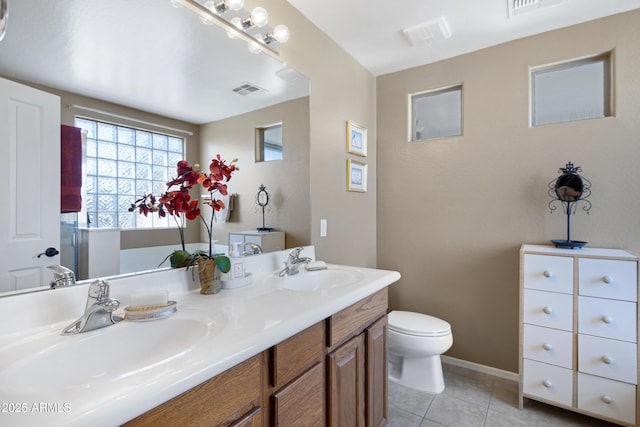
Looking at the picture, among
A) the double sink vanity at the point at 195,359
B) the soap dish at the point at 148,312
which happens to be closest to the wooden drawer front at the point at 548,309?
the double sink vanity at the point at 195,359

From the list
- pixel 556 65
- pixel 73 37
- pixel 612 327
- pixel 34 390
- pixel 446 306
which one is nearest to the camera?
pixel 34 390

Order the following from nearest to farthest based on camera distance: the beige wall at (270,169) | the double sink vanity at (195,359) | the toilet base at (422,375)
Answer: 1. the double sink vanity at (195,359)
2. the beige wall at (270,169)
3. the toilet base at (422,375)

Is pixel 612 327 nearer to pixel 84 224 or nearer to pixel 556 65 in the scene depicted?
pixel 556 65

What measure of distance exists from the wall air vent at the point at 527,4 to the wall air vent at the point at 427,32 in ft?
1.17

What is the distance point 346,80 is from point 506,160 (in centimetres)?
129

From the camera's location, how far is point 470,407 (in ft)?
6.10

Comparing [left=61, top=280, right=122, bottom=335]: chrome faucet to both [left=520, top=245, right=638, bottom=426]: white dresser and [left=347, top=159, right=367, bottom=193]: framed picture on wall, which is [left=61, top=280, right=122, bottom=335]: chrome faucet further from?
[left=520, top=245, right=638, bottom=426]: white dresser

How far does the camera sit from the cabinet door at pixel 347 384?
3.76 ft

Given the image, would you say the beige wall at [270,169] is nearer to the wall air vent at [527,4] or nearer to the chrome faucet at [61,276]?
the chrome faucet at [61,276]

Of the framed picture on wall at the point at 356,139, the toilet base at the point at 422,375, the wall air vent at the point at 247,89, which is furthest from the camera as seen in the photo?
the framed picture on wall at the point at 356,139

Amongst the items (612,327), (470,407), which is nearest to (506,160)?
(612,327)

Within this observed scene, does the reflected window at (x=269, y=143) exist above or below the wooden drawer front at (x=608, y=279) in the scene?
above

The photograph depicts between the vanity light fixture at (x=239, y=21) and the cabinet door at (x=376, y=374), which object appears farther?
the cabinet door at (x=376, y=374)

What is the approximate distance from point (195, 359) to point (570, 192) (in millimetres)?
2204
